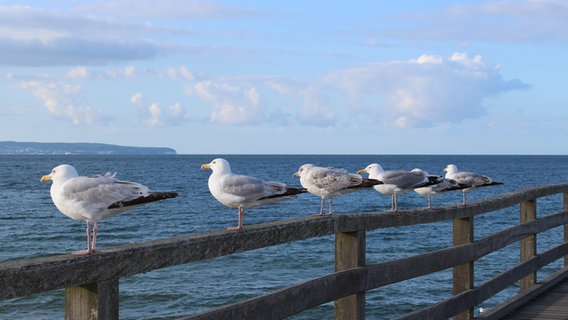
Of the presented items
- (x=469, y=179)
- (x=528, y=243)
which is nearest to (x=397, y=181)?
(x=469, y=179)

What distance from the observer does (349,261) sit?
15.0ft

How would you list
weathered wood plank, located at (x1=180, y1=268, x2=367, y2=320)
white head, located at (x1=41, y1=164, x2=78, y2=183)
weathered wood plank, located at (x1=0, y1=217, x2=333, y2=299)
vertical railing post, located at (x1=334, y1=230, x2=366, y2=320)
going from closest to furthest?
weathered wood plank, located at (x1=0, y1=217, x2=333, y2=299)
weathered wood plank, located at (x1=180, y1=268, x2=367, y2=320)
white head, located at (x1=41, y1=164, x2=78, y2=183)
vertical railing post, located at (x1=334, y1=230, x2=366, y2=320)

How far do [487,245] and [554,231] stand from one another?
2804 cm

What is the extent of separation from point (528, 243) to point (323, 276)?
167 inches

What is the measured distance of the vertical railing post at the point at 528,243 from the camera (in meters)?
7.62

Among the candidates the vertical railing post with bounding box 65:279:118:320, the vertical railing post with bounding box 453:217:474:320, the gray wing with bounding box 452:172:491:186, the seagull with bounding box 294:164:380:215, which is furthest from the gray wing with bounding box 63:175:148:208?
the gray wing with bounding box 452:172:491:186

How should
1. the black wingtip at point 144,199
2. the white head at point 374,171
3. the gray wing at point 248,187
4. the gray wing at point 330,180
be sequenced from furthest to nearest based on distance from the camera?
the white head at point 374,171 < the gray wing at point 330,180 < the gray wing at point 248,187 < the black wingtip at point 144,199

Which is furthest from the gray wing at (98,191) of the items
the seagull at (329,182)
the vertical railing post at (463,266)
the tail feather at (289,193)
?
the vertical railing post at (463,266)

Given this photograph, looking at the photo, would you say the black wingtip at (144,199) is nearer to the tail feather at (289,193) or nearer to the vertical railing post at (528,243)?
the tail feather at (289,193)

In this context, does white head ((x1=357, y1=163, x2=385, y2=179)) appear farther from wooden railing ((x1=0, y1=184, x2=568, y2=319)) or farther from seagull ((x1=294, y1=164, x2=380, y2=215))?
wooden railing ((x1=0, y1=184, x2=568, y2=319))

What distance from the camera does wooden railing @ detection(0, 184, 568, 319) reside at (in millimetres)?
2865

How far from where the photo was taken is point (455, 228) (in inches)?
244

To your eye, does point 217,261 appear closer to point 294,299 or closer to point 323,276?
point 323,276

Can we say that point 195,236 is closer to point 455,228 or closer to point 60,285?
point 60,285
